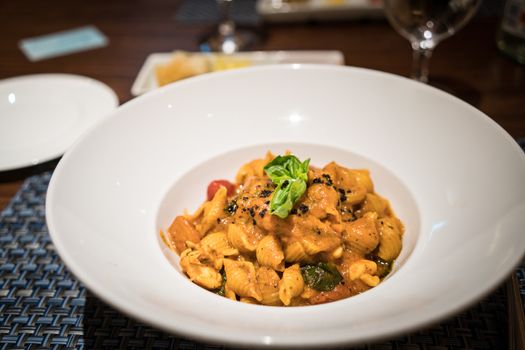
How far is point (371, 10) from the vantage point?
2.93m

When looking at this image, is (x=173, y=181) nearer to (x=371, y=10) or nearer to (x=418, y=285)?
(x=418, y=285)

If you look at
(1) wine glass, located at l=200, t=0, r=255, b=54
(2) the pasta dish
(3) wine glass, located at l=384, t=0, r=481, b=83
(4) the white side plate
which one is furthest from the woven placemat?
(1) wine glass, located at l=200, t=0, r=255, b=54

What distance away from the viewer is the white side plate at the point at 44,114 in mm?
1834

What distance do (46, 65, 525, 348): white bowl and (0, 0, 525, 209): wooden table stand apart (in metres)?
0.71

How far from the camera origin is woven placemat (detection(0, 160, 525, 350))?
112 cm

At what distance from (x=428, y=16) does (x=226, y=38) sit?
1.36m

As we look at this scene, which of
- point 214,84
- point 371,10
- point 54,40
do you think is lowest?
point 54,40

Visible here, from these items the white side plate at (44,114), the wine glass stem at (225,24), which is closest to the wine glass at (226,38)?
the wine glass stem at (225,24)

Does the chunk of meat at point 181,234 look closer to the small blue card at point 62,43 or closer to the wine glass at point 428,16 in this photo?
the wine glass at point 428,16

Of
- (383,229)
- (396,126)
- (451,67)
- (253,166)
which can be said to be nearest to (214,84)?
(253,166)

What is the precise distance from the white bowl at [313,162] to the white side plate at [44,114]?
1.94ft

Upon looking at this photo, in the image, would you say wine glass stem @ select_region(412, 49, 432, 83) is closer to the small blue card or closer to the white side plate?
the white side plate

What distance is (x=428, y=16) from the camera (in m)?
1.97

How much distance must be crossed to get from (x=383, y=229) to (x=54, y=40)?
269cm
